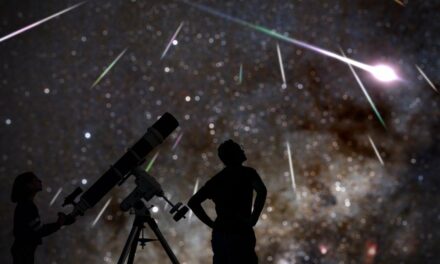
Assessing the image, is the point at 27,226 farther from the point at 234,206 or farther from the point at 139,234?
the point at 234,206

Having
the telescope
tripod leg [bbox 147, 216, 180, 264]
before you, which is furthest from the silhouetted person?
the telescope

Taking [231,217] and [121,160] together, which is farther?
[121,160]

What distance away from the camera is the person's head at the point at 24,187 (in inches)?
154

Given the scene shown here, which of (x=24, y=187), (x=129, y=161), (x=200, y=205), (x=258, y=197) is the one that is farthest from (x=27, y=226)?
(x=258, y=197)

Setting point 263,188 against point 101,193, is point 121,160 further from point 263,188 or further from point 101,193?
point 263,188

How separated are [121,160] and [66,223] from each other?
26.3 inches

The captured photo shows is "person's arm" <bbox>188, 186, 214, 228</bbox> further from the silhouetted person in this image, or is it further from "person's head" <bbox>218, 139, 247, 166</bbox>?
"person's head" <bbox>218, 139, 247, 166</bbox>

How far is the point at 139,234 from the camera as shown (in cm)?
388

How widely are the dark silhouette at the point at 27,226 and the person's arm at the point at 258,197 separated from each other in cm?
157

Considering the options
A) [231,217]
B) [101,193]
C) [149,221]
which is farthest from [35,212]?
[231,217]

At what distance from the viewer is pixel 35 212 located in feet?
12.7

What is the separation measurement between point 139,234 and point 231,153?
1.13 meters

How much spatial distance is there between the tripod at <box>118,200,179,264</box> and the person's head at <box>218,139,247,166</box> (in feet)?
2.99

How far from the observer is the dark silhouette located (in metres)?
3.77
